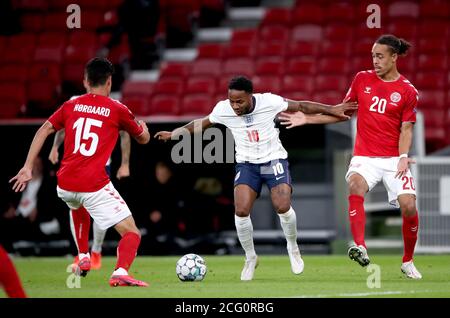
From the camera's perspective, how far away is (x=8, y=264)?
650 cm

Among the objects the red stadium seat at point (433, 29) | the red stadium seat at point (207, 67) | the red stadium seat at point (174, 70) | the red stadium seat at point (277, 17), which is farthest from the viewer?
the red stadium seat at point (277, 17)

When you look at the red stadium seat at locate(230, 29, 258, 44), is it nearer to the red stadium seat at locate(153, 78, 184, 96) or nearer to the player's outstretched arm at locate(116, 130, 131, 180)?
the red stadium seat at locate(153, 78, 184, 96)

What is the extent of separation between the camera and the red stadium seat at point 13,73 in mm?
18062

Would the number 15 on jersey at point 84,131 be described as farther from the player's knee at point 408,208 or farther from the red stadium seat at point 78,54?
the red stadium seat at point 78,54

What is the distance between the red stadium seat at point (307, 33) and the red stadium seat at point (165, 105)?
2640 millimetres

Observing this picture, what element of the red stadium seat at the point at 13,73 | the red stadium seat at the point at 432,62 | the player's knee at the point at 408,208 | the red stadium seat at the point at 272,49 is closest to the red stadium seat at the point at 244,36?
the red stadium seat at the point at 272,49

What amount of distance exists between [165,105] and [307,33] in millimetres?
3072

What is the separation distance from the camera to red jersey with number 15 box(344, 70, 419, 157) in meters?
9.85

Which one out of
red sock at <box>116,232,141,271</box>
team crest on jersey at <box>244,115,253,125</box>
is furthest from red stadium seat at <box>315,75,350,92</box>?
red sock at <box>116,232,141,271</box>

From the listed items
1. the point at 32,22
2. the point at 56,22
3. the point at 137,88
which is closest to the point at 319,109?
the point at 137,88

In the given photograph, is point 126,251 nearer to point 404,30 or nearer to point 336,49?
point 336,49
